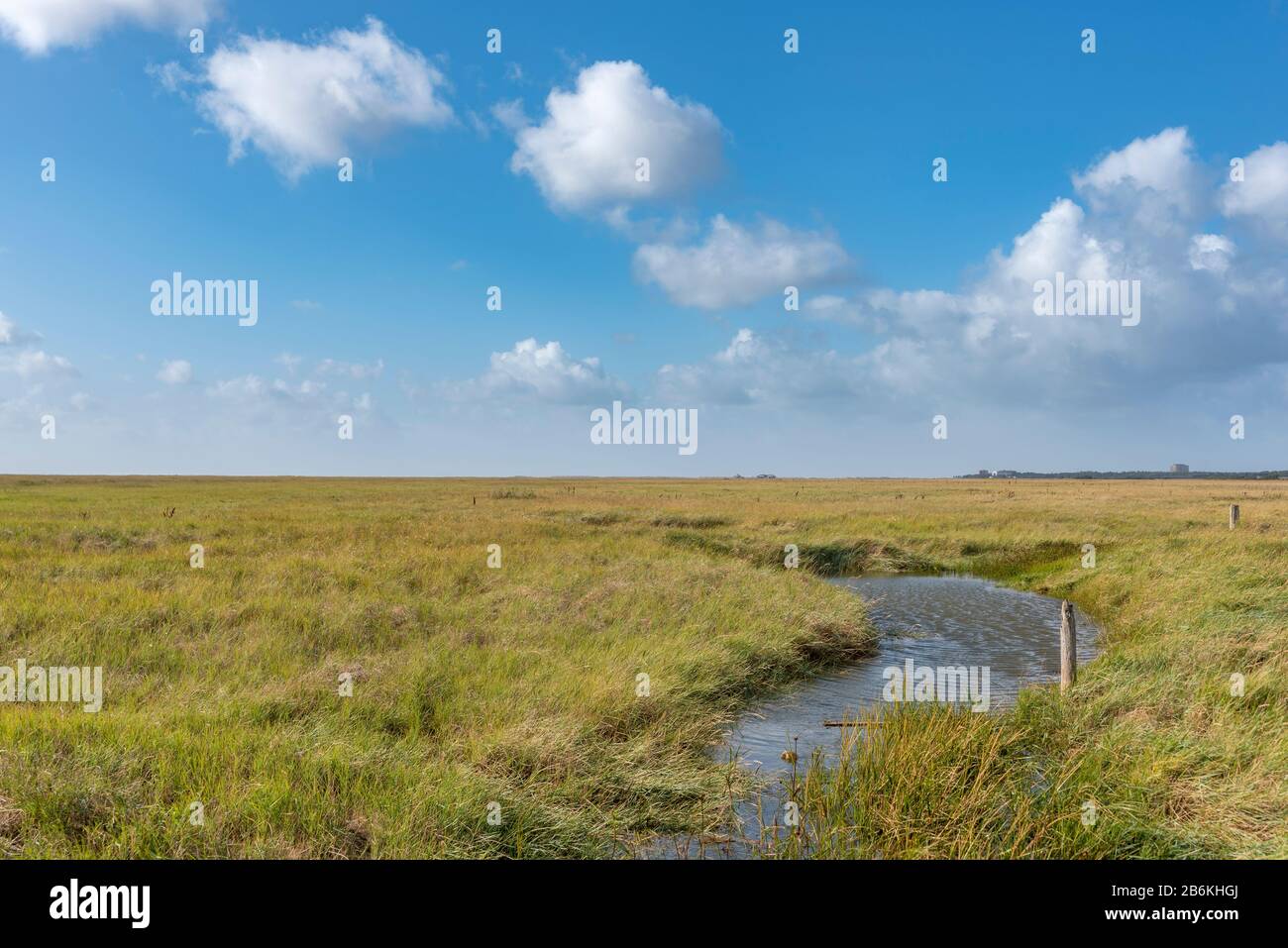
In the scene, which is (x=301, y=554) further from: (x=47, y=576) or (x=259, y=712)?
(x=259, y=712)

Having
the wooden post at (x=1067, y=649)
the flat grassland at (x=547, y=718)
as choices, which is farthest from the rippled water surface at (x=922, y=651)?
the wooden post at (x=1067, y=649)

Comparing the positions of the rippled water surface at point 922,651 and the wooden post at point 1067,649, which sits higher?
the wooden post at point 1067,649

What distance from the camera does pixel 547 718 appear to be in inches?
375

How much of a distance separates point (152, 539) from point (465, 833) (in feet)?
82.0

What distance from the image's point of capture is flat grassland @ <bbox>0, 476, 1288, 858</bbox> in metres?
6.82

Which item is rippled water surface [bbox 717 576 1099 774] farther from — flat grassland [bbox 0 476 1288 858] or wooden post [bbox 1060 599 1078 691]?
wooden post [bbox 1060 599 1078 691]

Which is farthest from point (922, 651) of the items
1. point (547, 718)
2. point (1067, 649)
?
point (547, 718)

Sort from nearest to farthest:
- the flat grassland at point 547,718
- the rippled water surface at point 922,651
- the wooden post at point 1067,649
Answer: the flat grassland at point 547,718 → the rippled water surface at point 922,651 → the wooden post at point 1067,649

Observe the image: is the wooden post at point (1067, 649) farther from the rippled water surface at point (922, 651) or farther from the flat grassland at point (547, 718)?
the rippled water surface at point (922, 651)

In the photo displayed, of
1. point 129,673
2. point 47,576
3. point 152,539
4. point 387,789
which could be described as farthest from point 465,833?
point 152,539

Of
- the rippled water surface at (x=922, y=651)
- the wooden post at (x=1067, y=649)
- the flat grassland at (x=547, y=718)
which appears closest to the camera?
the flat grassland at (x=547, y=718)

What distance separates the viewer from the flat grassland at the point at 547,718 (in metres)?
6.82

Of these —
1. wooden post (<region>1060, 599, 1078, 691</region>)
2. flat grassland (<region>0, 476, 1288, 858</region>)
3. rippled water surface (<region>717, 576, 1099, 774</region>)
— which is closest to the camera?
flat grassland (<region>0, 476, 1288, 858</region>)

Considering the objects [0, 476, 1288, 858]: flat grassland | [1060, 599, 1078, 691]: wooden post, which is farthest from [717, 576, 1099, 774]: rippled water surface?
[1060, 599, 1078, 691]: wooden post
